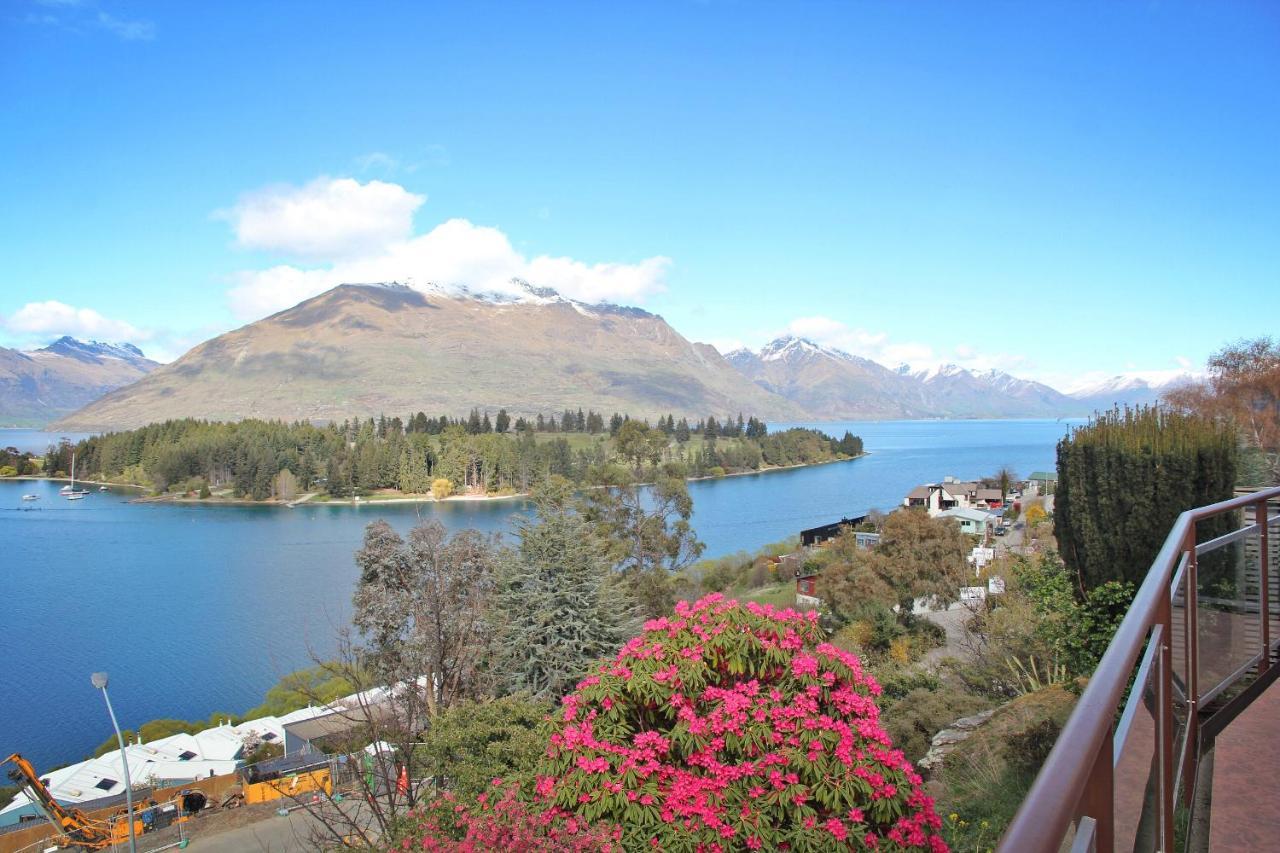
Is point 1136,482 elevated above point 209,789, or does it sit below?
above

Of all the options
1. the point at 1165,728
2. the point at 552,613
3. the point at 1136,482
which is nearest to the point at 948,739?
the point at 1136,482

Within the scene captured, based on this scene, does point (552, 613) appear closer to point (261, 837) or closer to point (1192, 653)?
point (261, 837)

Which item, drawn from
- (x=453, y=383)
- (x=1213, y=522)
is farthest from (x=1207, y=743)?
(x=453, y=383)

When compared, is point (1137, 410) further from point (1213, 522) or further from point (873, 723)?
point (1213, 522)

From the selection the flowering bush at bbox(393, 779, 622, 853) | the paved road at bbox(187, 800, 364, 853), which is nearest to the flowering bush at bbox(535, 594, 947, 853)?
the flowering bush at bbox(393, 779, 622, 853)

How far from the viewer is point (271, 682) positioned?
82.3 feet

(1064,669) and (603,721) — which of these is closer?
(603,721)

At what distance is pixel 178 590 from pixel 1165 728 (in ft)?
133

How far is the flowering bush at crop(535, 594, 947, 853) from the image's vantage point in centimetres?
472

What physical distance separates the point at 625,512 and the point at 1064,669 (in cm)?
2392

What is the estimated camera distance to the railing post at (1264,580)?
3.07m

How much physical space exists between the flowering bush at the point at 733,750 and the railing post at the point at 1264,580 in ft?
7.63

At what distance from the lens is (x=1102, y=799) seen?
2.94ft

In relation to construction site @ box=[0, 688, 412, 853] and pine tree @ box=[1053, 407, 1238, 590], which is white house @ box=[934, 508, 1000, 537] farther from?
pine tree @ box=[1053, 407, 1238, 590]
